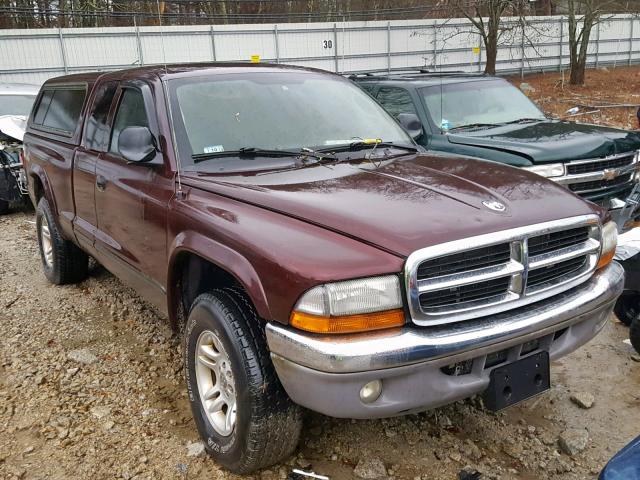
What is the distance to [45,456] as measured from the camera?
3.01 meters

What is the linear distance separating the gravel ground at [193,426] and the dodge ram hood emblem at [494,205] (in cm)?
126

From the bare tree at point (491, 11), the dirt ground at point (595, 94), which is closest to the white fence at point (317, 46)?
the bare tree at point (491, 11)

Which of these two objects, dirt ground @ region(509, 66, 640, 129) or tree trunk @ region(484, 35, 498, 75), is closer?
dirt ground @ region(509, 66, 640, 129)

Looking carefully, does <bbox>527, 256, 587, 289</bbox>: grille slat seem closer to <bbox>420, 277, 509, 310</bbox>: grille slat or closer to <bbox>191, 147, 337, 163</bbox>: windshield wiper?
<bbox>420, 277, 509, 310</bbox>: grille slat

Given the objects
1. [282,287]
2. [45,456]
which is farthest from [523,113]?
[45,456]

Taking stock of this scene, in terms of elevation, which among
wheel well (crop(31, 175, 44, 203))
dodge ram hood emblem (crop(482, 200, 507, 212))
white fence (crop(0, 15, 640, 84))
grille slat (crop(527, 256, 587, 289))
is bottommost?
wheel well (crop(31, 175, 44, 203))

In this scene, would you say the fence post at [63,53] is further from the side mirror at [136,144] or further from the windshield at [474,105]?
the side mirror at [136,144]

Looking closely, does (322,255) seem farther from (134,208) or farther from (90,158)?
(90,158)

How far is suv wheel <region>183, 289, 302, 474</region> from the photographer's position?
249 centimetres

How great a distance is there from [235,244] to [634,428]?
235 cm

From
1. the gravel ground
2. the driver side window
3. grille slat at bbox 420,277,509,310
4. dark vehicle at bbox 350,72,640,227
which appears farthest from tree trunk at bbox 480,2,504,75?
grille slat at bbox 420,277,509,310

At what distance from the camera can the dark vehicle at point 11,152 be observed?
7.89 metres

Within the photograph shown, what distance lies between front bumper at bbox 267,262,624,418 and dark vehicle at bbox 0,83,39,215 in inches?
255

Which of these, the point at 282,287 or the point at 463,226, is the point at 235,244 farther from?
the point at 463,226
